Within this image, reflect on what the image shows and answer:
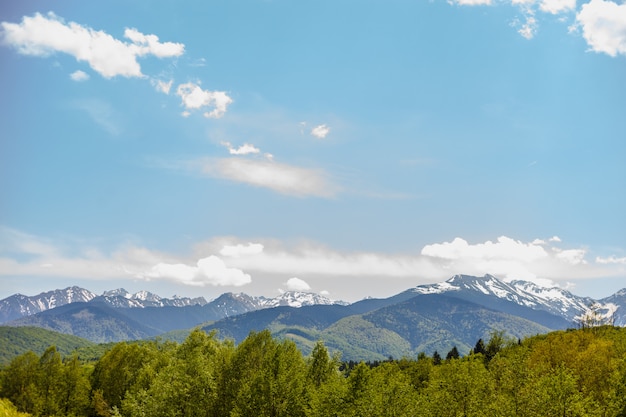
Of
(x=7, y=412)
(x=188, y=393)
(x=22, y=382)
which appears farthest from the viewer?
(x=22, y=382)

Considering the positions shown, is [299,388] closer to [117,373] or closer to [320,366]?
[320,366]

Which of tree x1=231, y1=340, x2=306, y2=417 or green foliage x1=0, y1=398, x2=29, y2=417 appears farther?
tree x1=231, y1=340, x2=306, y2=417

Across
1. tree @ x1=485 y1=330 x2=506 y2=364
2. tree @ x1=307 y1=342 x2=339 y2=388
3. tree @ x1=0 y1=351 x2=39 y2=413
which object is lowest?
tree @ x1=485 y1=330 x2=506 y2=364

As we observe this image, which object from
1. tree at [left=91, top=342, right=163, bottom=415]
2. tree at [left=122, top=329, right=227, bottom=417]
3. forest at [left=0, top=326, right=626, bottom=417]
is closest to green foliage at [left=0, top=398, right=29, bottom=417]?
forest at [left=0, top=326, right=626, bottom=417]

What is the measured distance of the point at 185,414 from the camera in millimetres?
66562

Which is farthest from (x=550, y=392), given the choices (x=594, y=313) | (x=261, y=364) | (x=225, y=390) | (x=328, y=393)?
(x=594, y=313)

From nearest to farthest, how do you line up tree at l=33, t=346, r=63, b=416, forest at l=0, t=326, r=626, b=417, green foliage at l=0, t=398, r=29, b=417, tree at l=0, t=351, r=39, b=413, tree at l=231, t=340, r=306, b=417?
forest at l=0, t=326, r=626, b=417, green foliage at l=0, t=398, r=29, b=417, tree at l=231, t=340, r=306, b=417, tree at l=33, t=346, r=63, b=416, tree at l=0, t=351, r=39, b=413

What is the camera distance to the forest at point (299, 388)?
54969 millimetres

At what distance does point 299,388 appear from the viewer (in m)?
62.9

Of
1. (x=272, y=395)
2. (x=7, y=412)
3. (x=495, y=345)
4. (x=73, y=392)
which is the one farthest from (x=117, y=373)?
(x=495, y=345)

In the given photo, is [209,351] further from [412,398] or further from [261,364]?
[412,398]

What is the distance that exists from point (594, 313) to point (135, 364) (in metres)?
197

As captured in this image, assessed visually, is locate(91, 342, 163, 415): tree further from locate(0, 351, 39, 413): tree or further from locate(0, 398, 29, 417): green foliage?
locate(0, 398, 29, 417): green foliage

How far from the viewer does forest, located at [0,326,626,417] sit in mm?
54969
